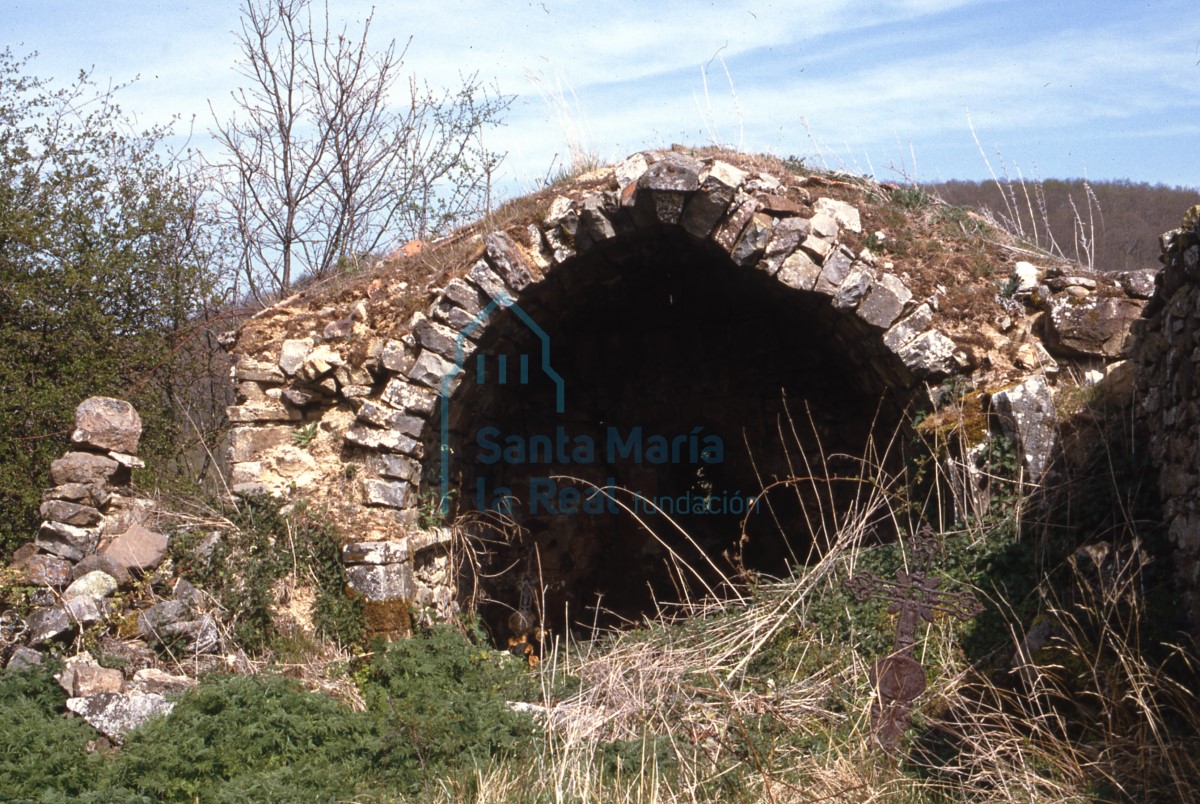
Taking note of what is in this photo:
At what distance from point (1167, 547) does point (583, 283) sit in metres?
4.05

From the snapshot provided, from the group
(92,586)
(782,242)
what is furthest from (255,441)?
(782,242)

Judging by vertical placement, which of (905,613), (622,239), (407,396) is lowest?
(905,613)

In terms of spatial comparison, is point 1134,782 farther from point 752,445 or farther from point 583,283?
point 752,445

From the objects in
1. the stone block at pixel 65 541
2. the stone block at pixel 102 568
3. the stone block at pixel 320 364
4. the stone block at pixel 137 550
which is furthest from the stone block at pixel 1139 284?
the stone block at pixel 65 541

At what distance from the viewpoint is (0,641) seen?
17.9 ft

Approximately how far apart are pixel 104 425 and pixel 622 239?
3.31 metres

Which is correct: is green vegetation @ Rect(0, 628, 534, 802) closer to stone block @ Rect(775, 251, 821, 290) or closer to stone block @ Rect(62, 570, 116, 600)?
stone block @ Rect(62, 570, 116, 600)

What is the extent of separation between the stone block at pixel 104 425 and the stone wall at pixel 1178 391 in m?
5.47

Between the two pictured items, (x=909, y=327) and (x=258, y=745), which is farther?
(x=909, y=327)

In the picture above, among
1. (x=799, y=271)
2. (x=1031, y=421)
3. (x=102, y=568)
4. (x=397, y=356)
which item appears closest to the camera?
(x=1031, y=421)

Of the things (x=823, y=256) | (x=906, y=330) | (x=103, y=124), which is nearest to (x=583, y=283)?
(x=823, y=256)

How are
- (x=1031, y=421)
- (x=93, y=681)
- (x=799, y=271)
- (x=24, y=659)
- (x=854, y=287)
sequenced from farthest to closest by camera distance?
(x=799, y=271)
(x=854, y=287)
(x=1031, y=421)
(x=24, y=659)
(x=93, y=681)

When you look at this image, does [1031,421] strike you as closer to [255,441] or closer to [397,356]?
[397,356]

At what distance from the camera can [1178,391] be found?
4254mm
